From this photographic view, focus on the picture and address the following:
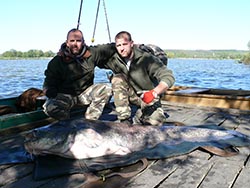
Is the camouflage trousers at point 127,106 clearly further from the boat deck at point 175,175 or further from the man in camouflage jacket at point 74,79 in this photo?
the boat deck at point 175,175

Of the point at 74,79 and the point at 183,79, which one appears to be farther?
the point at 183,79

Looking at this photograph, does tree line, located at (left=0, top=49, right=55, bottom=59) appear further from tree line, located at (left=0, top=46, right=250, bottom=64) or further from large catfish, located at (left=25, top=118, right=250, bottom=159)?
large catfish, located at (left=25, top=118, right=250, bottom=159)

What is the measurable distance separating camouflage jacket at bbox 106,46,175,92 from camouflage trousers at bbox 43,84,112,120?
0.46 meters

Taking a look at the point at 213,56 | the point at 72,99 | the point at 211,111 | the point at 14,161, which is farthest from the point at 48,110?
the point at 213,56

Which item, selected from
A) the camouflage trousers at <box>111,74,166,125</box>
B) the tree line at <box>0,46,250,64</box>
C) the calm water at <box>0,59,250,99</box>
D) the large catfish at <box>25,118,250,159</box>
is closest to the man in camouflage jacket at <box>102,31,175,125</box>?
the camouflage trousers at <box>111,74,166,125</box>

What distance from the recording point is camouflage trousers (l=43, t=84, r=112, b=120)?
201 inches

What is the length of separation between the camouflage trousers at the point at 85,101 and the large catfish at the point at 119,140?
3.79ft

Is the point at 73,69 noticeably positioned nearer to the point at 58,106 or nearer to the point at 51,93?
the point at 51,93

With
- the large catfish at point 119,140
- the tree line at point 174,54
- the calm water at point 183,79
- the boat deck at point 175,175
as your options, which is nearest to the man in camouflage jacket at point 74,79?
the large catfish at point 119,140

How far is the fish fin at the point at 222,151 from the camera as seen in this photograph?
12.6ft

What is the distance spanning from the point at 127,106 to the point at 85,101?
2.74 feet

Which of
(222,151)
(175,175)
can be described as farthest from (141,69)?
(175,175)

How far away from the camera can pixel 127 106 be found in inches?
198

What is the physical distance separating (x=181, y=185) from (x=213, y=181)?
0.36 m
